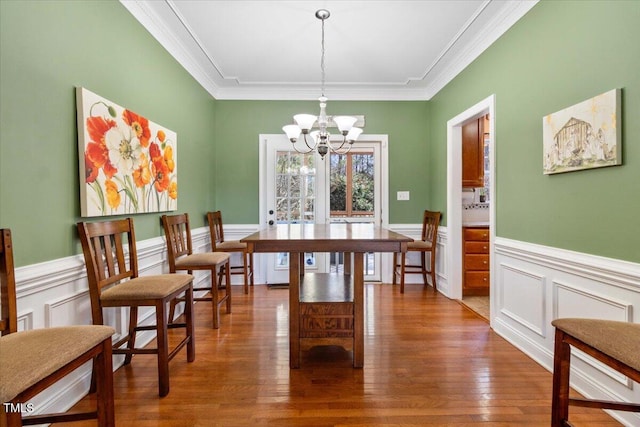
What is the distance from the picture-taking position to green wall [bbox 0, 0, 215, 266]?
4.63 feet

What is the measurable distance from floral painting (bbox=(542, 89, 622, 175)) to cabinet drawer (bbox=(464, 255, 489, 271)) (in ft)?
6.25

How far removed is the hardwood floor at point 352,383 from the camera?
1.66m

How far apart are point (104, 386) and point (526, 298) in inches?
105

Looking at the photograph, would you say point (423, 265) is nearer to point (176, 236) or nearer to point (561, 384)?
point (561, 384)

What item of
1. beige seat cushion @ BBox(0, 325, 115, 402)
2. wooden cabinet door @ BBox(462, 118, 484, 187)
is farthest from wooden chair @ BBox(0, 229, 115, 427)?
wooden cabinet door @ BBox(462, 118, 484, 187)

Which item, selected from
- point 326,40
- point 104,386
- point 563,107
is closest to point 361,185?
point 326,40

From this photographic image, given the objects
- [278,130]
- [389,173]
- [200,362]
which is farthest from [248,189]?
[200,362]

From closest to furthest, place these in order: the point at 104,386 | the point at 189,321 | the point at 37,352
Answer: the point at 37,352
the point at 104,386
the point at 189,321

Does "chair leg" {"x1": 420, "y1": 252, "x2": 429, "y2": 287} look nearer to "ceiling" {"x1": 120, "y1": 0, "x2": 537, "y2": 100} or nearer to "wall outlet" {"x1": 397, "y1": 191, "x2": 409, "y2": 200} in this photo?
"wall outlet" {"x1": 397, "y1": 191, "x2": 409, "y2": 200}

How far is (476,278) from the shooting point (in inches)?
151

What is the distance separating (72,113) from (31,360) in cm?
135

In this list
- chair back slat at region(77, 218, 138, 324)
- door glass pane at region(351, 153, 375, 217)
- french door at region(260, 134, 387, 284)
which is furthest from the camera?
door glass pane at region(351, 153, 375, 217)

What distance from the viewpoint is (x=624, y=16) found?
161cm

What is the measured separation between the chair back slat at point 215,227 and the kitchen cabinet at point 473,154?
3.11m
